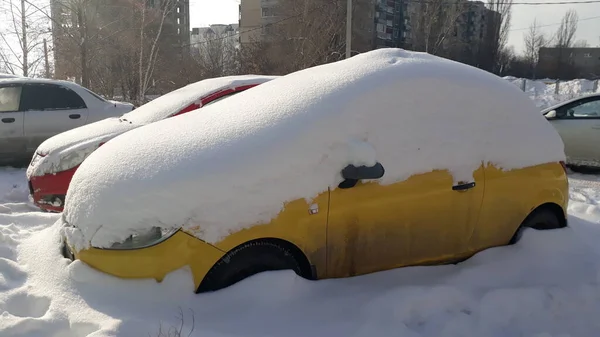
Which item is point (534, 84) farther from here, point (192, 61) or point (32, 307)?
point (32, 307)

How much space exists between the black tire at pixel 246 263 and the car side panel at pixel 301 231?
64 millimetres

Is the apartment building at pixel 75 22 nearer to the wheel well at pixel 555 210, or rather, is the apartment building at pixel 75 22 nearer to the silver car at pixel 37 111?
the silver car at pixel 37 111

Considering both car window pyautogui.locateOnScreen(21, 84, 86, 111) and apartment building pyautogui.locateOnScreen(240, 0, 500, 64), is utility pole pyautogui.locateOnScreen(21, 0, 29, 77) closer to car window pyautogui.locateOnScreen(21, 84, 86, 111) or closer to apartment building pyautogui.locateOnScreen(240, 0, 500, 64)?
car window pyautogui.locateOnScreen(21, 84, 86, 111)

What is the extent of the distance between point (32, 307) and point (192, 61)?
2782 cm

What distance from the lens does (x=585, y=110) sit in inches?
351

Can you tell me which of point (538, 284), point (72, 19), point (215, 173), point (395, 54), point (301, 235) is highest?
point (72, 19)

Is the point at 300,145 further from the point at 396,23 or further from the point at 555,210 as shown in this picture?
the point at 396,23

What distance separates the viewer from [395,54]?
4.05 metres

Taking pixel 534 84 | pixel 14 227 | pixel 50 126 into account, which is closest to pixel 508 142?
pixel 14 227

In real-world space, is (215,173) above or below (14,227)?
above

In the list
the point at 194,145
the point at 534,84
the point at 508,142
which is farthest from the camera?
the point at 534,84

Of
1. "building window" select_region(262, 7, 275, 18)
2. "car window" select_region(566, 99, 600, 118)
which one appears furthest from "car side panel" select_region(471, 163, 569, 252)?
"building window" select_region(262, 7, 275, 18)

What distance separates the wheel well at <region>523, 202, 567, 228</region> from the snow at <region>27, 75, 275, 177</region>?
368 cm

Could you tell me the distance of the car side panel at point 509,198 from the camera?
12.1ft
